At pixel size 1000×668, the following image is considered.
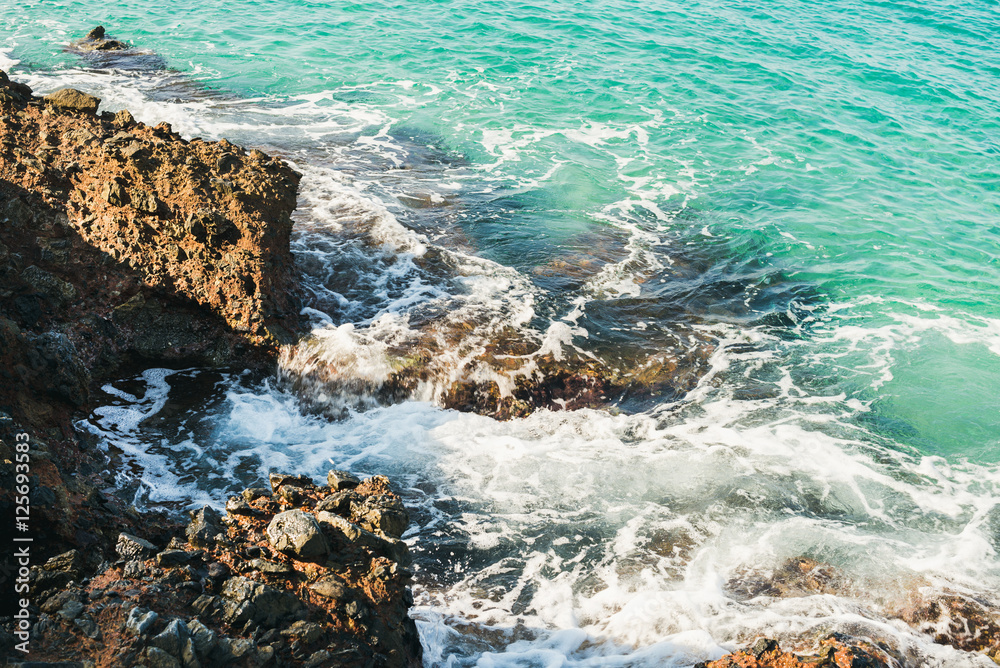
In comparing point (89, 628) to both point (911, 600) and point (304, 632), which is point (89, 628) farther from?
point (911, 600)

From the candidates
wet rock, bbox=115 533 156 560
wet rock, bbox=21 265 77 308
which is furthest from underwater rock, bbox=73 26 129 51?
wet rock, bbox=115 533 156 560

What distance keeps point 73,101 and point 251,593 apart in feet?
24.5

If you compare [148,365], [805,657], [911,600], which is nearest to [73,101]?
[148,365]

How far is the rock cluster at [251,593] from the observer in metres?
3.59

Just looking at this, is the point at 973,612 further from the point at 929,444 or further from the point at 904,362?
the point at 904,362

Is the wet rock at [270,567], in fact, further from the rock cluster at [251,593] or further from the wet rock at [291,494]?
the wet rock at [291,494]

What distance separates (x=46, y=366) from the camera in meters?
5.73

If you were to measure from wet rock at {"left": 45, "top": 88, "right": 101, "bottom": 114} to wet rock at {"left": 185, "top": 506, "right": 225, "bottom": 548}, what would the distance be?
21.0ft

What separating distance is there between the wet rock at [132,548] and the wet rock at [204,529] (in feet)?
0.91

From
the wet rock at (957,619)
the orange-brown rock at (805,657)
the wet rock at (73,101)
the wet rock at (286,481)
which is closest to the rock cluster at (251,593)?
the wet rock at (286,481)

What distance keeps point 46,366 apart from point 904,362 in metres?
10.5

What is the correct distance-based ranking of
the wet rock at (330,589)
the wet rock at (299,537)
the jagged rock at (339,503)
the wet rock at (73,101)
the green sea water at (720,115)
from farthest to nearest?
the green sea water at (720,115), the wet rock at (73,101), the jagged rock at (339,503), the wet rock at (299,537), the wet rock at (330,589)

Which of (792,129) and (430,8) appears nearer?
(792,129)

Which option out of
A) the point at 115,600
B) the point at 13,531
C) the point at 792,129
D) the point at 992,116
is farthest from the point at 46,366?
the point at 992,116
